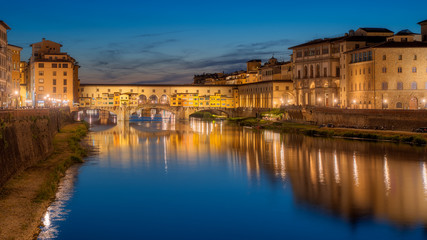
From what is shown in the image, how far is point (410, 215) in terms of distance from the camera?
1781cm

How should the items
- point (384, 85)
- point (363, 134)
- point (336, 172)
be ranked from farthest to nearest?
point (384, 85)
point (363, 134)
point (336, 172)

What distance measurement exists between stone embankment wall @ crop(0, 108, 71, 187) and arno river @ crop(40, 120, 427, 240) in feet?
7.27

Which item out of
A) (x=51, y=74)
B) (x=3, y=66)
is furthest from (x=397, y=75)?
(x=51, y=74)

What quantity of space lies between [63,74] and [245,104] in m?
35.7

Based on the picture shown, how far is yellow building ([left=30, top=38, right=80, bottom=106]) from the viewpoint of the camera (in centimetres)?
7400

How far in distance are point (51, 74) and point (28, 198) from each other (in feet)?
200

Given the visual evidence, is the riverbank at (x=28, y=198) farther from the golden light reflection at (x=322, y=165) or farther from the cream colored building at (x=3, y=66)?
the cream colored building at (x=3, y=66)

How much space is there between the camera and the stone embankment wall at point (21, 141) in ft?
61.3

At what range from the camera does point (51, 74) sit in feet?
245

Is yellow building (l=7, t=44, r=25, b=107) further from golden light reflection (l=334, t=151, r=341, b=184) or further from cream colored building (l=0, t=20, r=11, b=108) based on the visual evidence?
golden light reflection (l=334, t=151, r=341, b=184)

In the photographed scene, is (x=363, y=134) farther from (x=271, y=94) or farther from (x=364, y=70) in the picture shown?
(x=271, y=94)

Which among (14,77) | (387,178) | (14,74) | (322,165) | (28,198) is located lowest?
(387,178)

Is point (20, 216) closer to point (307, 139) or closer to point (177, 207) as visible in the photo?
point (177, 207)

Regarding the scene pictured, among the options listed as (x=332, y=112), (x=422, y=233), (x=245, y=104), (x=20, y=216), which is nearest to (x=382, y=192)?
(x=422, y=233)
